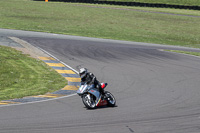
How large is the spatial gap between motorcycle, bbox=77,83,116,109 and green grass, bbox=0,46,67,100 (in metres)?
2.98

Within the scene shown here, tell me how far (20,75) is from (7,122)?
815 centimetres

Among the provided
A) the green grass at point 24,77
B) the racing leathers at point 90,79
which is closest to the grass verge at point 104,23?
the green grass at point 24,77

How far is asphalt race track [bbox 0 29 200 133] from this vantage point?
10.5 metres

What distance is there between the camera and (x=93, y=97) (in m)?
13.5

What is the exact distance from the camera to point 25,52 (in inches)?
976

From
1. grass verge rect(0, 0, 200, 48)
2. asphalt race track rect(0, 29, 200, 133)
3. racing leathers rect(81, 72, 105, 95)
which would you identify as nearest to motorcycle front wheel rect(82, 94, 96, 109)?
asphalt race track rect(0, 29, 200, 133)

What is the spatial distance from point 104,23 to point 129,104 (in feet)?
120

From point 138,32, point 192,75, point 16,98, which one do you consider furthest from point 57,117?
point 138,32

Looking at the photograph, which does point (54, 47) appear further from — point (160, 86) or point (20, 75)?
point (160, 86)

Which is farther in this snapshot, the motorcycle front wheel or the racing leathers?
the racing leathers

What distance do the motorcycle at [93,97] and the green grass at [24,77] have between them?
2984 mm

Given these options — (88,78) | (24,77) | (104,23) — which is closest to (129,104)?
(88,78)

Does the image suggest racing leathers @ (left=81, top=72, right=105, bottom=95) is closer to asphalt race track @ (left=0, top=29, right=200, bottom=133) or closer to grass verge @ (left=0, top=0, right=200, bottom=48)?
asphalt race track @ (left=0, top=29, right=200, bottom=133)

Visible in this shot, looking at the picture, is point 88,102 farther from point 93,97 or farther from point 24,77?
point 24,77
